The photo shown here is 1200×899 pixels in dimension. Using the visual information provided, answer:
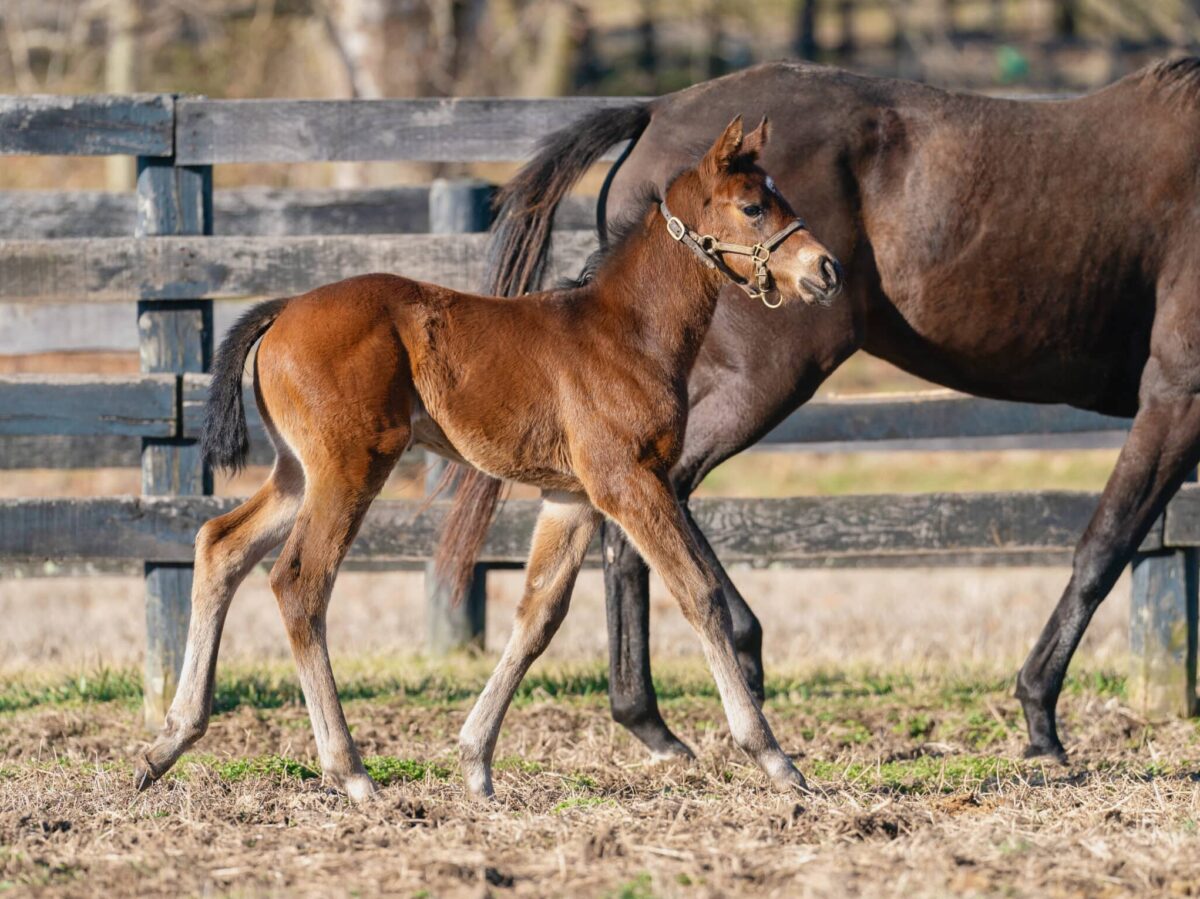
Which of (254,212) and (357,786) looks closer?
(357,786)

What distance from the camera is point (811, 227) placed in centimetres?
488

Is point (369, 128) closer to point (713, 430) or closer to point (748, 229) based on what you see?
point (713, 430)

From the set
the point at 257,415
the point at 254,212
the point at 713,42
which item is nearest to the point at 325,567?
the point at 257,415

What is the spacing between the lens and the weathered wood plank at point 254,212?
7379 millimetres

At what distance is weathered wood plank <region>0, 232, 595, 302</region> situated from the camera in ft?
18.1

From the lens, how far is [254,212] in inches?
299

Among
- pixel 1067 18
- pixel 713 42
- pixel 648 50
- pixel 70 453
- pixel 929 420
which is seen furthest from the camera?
pixel 1067 18

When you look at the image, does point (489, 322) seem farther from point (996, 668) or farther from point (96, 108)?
point (996, 668)

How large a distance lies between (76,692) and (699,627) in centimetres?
291

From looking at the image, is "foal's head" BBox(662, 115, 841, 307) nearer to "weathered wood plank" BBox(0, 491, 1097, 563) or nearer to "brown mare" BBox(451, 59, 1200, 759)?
"brown mare" BBox(451, 59, 1200, 759)

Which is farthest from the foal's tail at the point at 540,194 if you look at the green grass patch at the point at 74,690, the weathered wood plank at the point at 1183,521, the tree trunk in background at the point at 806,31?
the tree trunk in background at the point at 806,31

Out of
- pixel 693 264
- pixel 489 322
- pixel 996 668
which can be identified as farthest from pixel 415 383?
pixel 996 668

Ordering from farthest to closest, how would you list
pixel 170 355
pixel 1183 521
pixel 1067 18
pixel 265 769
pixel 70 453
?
pixel 1067 18
pixel 70 453
pixel 1183 521
pixel 170 355
pixel 265 769

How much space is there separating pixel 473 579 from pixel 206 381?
155 cm
